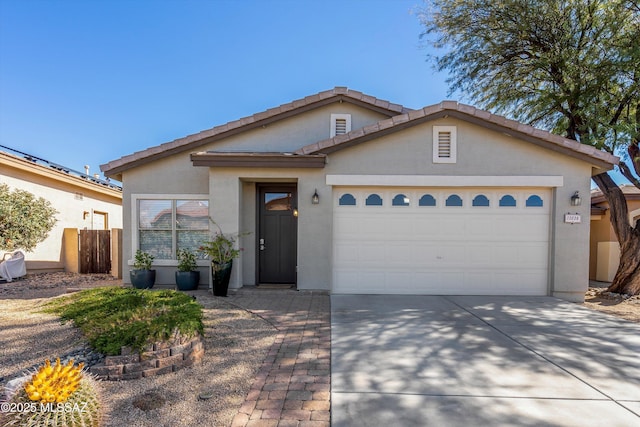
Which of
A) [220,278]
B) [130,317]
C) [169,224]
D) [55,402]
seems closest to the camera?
[55,402]

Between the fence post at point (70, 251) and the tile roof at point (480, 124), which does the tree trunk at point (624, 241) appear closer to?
the tile roof at point (480, 124)

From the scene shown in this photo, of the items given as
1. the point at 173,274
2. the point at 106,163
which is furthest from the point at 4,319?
the point at 106,163

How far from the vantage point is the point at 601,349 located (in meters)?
4.45

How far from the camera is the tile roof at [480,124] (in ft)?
23.8

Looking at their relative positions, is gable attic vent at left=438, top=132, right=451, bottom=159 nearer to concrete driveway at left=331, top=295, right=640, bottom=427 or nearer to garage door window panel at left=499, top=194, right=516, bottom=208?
Answer: garage door window panel at left=499, top=194, right=516, bottom=208

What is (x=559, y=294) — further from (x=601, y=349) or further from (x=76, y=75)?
(x=76, y=75)

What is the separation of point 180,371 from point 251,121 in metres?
6.58

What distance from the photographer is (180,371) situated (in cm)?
367

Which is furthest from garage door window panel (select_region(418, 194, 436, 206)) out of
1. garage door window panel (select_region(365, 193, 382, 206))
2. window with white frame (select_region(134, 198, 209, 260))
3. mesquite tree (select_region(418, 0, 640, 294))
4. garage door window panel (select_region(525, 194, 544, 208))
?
window with white frame (select_region(134, 198, 209, 260))

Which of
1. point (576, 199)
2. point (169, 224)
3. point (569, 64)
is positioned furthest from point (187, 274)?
point (569, 64)

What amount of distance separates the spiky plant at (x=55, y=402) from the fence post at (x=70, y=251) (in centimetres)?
1131

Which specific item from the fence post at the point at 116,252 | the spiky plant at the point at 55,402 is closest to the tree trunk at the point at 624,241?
the spiky plant at the point at 55,402

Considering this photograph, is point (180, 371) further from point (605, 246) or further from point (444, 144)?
point (605, 246)

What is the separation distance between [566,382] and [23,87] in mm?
21471
